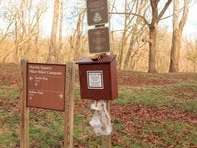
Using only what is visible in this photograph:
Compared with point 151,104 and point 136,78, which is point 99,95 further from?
point 136,78

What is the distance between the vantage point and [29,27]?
47312mm

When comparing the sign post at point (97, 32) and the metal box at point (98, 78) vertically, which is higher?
the sign post at point (97, 32)

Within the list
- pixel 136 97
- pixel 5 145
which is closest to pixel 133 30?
pixel 136 97

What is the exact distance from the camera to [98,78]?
277 inches

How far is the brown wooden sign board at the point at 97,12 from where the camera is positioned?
692 cm

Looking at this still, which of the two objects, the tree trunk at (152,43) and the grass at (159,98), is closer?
the grass at (159,98)

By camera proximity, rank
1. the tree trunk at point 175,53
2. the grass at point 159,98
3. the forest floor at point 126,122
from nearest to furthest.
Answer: the forest floor at point 126,122 < the grass at point 159,98 < the tree trunk at point 175,53

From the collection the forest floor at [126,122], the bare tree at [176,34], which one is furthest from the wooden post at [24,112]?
the bare tree at [176,34]

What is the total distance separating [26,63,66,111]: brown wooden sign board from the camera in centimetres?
688

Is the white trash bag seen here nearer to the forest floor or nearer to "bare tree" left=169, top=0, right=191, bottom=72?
the forest floor

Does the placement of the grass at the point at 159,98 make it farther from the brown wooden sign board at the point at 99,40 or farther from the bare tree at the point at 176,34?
the bare tree at the point at 176,34

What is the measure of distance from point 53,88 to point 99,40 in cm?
98

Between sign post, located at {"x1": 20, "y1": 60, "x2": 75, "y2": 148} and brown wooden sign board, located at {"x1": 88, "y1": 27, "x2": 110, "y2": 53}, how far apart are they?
472 millimetres

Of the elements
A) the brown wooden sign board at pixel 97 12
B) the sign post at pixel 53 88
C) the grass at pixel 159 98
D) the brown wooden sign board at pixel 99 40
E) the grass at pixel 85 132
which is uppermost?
the brown wooden sign board at pixel 97 12
